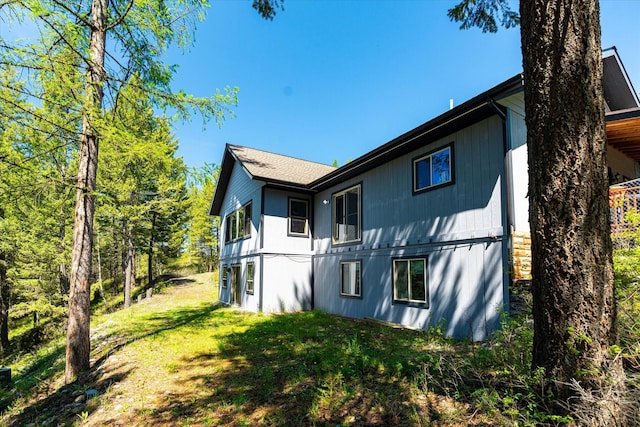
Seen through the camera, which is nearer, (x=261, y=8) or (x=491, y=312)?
(x=261, y=8)

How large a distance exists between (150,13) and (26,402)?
8038 millimetres

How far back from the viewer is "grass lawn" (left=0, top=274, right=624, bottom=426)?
3480 mm

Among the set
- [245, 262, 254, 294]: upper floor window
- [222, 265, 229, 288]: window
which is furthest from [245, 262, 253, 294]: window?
[222, 265, 229, 288]: window

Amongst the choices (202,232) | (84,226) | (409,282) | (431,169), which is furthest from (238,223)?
(202,232)

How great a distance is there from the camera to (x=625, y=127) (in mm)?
7141

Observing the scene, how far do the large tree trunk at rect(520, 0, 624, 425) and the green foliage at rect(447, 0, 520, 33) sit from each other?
13.0ft

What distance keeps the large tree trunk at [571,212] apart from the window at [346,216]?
8.53 metres

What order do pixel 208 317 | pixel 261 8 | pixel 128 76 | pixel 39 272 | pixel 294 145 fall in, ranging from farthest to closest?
1. pixel 294 145
2. pixel 39 272
3. pixel 208 317
4. pixel 128 76
5. pixel 261 8

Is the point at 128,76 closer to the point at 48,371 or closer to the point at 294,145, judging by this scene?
the point at 48,371

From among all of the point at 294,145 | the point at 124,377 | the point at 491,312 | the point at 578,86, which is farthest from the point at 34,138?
the point at 294,145

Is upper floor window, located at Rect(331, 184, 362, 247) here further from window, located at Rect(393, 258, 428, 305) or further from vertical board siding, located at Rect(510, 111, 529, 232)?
vertical board siding, located at Rect(510, 111, 529, 232)

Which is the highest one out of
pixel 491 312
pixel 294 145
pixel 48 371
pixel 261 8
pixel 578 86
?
pixel 294 145

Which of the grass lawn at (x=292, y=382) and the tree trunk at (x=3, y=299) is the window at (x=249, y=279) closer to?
the grass lawn at (x=292, y=382)

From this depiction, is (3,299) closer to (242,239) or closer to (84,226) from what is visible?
(242,239)
